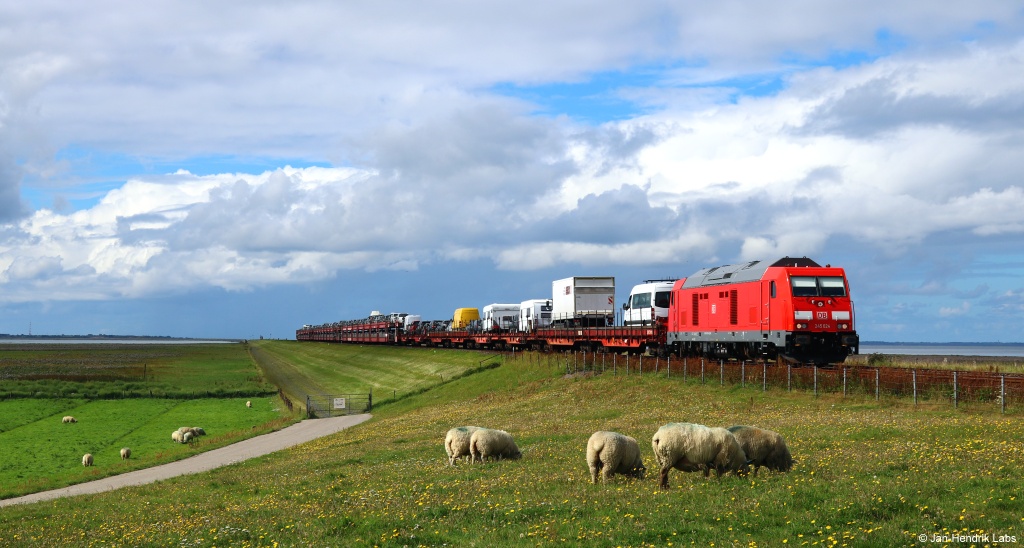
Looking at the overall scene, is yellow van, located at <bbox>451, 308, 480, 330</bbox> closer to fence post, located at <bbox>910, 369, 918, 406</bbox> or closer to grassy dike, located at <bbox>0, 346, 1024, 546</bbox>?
grassy dike, located at <bbox>0, 346, 1024, 546</bbox>

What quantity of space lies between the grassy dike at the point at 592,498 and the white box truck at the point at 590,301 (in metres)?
34.1

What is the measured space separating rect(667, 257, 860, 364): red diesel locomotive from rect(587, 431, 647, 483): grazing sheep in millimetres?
23262

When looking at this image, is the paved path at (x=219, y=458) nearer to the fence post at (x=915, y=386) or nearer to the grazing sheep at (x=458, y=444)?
the grazing sheep at (x=458, y=444)

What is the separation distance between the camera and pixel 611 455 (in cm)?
1878

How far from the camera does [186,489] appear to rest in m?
27.0

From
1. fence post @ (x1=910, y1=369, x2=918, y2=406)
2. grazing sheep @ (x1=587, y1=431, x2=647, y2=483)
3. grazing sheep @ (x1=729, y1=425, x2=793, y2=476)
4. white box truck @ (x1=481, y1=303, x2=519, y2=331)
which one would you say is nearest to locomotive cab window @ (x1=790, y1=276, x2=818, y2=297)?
fence post @ (x1=910, y1=369, x2=918, y2=406)

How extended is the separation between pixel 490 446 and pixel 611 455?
6072 millimetres

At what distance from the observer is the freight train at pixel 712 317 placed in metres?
40.5

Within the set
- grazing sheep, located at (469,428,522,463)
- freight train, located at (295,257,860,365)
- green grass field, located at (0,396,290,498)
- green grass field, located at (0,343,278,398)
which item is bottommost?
green grass field, located at (0,396,290,498)

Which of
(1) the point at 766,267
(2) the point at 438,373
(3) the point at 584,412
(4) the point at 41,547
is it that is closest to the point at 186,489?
(4) the point at 41,547

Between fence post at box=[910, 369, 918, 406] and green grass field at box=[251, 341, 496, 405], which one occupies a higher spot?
fence post at box=[910, 369, 918, 406]

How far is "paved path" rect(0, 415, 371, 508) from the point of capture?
1379 inches

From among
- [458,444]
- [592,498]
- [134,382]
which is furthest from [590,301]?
[134,382]

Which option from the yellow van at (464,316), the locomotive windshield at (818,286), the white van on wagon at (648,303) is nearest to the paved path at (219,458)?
the white van on wagon at (648,303)
